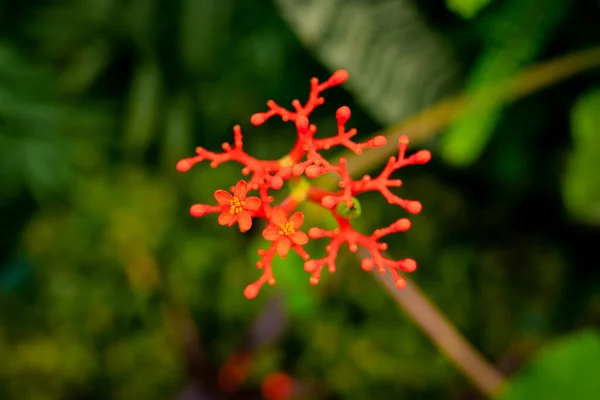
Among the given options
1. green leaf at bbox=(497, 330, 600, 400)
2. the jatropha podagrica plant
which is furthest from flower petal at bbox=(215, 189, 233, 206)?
green leaf at bbox=(497, 330, 600, 400)

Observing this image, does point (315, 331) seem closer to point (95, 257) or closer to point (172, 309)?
point (172, 309)

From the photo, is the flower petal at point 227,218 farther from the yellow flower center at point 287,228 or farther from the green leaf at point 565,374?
the green leaf at point 565,374

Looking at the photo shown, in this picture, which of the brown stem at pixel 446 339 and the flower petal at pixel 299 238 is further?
the brown stem at pixel 446 339

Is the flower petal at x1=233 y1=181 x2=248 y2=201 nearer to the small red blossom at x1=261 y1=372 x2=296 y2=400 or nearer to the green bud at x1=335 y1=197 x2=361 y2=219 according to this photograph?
the green bud at x1=335 y1=197 x2=361 y2=219

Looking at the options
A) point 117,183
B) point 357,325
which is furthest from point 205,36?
point 357,325

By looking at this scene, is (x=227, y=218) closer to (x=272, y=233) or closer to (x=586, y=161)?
(x=272, y=233)

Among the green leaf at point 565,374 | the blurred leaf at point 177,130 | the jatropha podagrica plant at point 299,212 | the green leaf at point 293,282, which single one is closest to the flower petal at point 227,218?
the jatropha podagrica plant at point 299,212
